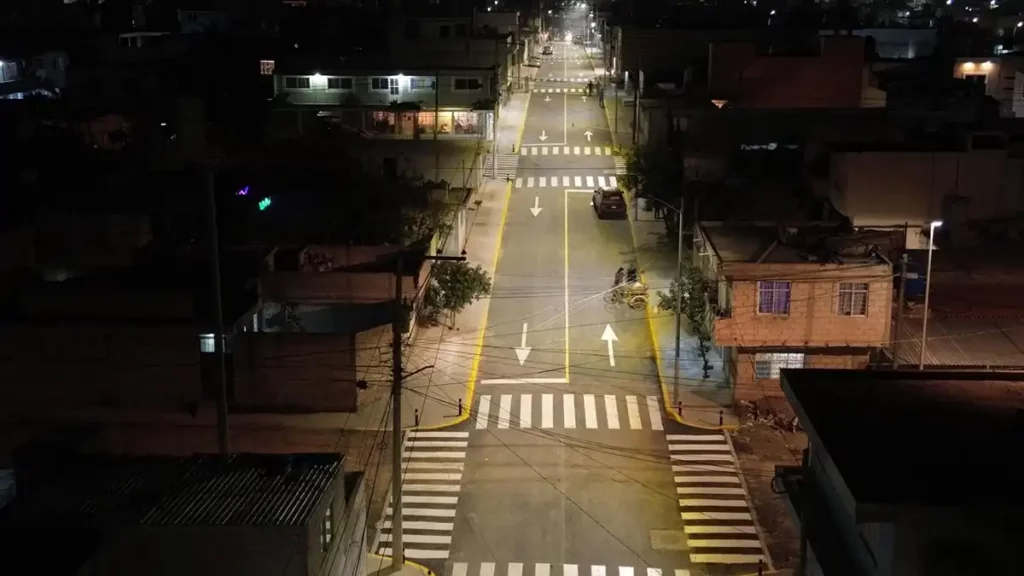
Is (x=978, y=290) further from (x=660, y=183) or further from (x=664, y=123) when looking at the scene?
(x=664, y=123)

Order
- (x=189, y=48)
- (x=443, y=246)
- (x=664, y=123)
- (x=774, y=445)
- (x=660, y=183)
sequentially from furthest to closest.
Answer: (x=189, y=48)
(x=664, y=123)
(x=660, y=183)
(x=443, y=246)
(x=774, y=445)

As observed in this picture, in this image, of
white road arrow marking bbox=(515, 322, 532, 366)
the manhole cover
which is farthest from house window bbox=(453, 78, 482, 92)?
the manhole cover

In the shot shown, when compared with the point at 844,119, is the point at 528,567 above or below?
below

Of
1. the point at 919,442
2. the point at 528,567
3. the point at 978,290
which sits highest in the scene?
the point at 919,442

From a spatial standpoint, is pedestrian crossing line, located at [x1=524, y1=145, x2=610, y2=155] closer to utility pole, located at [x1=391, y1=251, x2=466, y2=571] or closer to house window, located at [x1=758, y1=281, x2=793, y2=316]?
house window, located at [x1=758, y1=281, x2=793, y2=316]

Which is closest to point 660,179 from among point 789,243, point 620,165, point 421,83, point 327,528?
point 620,165

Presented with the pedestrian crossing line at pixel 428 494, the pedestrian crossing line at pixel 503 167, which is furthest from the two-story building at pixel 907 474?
the pedestrian crossing line at pixel 503 167

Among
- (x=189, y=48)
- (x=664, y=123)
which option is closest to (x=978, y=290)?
(x=664, y=123)
